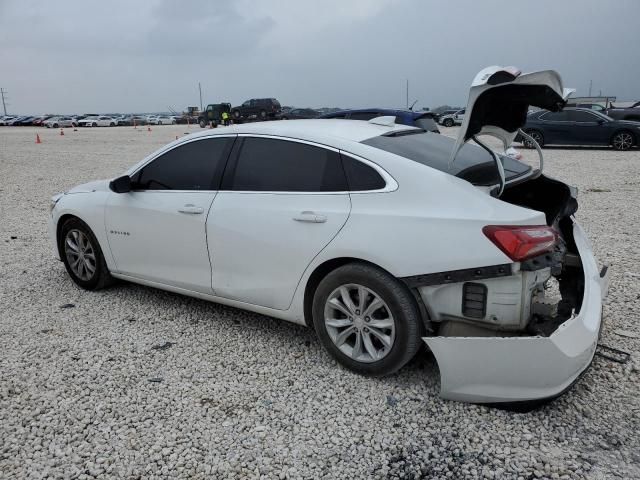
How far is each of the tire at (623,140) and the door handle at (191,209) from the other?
17541mm

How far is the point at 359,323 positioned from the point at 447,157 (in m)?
1.20

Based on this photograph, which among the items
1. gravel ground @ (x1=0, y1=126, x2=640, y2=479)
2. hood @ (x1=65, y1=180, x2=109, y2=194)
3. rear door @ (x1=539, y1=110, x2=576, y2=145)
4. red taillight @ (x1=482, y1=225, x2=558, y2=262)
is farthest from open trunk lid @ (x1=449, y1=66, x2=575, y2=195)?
rear door @ (x1=539, y1=110, x2=576, y2=145)

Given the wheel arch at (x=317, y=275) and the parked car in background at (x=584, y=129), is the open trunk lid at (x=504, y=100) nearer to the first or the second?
the wheel arch at (x=317, y=275)

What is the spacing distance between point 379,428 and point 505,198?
1903 mm

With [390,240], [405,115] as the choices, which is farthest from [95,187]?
[405,115]

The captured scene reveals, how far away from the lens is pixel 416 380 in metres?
3.26

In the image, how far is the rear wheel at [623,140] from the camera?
17188mm

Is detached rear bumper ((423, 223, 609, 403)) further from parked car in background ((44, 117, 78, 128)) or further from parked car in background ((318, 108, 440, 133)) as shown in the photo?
parked car in background ((44, 117, 78, 128))

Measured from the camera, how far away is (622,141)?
17.3 meters

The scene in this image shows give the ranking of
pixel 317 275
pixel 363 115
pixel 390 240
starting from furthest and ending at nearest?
pixel 363 115, pixel 317 275, pixel 390 240

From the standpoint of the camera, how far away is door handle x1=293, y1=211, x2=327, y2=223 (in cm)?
319

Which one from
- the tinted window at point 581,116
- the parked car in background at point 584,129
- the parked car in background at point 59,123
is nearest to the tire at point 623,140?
the parked car in background at point 584,129

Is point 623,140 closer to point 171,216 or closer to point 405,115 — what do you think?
point 405,115

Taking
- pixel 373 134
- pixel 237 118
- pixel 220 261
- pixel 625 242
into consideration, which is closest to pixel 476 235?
pixel 373 134
